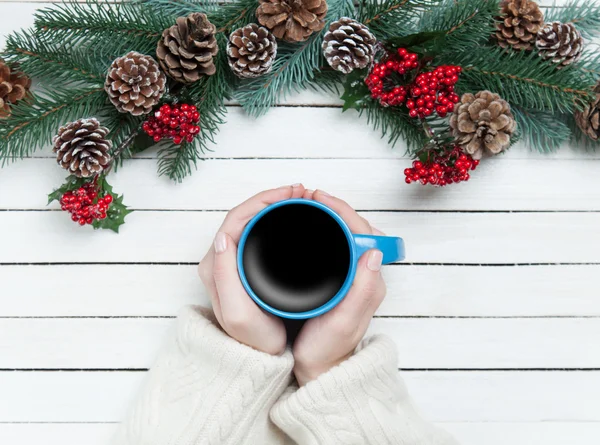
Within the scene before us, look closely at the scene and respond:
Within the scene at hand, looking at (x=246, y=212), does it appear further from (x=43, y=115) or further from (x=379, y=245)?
(x=43, y=115)

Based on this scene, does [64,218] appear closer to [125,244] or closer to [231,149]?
[125,244]

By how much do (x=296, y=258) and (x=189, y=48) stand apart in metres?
0.36

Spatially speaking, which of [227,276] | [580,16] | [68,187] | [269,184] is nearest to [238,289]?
[227,276]

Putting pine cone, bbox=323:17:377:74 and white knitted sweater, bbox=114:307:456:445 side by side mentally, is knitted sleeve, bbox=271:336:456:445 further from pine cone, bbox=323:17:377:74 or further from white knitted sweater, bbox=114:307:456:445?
pine cone, bbox=323:17:377:74

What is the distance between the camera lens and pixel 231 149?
0.94 meters

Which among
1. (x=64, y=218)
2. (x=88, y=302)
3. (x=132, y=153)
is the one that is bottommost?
(x=88, y=302)

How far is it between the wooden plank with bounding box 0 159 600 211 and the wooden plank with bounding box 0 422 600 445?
385mm

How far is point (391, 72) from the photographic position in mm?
875

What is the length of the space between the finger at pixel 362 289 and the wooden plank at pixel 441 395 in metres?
0.28

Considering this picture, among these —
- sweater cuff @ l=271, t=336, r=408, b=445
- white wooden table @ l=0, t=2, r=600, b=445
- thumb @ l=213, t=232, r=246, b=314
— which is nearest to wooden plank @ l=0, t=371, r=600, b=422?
white wooden table @ l=0, t=2, r=600, b=445

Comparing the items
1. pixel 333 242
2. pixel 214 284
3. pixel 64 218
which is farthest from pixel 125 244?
pixel 333 242

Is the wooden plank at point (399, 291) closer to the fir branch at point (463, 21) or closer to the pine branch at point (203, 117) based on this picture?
the pine branch at point (203, 117)

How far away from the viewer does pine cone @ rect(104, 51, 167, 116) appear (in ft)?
2.71

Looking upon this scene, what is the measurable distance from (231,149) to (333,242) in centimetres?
29
